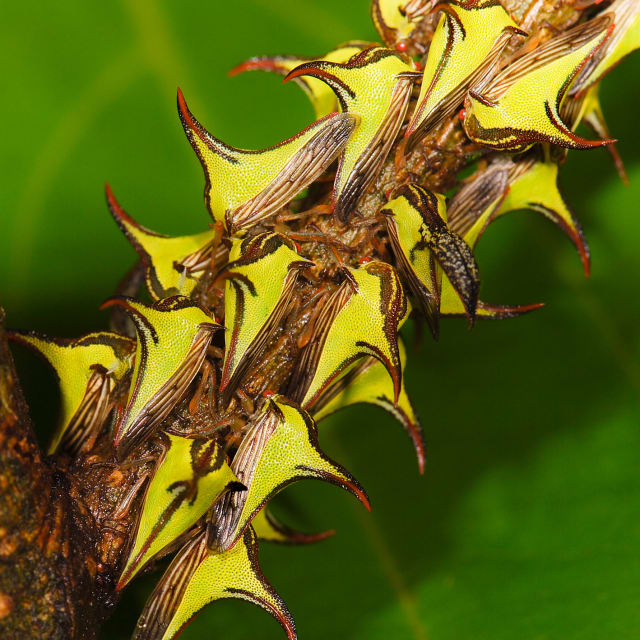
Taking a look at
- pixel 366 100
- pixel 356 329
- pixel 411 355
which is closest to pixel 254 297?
pixel 356 329

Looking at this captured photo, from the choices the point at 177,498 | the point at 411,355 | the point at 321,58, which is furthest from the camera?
the point at 411,355

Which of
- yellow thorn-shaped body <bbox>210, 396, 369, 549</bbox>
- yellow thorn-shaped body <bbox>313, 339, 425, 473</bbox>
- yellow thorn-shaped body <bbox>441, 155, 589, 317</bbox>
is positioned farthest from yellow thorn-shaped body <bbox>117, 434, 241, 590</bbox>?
yellow thorn-shaped body <bbox>441, 155, 589, 317</bbox>

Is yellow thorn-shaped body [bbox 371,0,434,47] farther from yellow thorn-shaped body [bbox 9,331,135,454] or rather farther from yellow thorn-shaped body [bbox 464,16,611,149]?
yellow thorn-shaped body [bbox 9,331,135,454]

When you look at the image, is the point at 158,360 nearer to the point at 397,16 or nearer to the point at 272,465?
the point at 272,465

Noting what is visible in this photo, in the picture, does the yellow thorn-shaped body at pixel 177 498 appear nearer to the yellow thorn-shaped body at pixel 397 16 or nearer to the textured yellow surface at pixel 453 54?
the textured yellow surface at pixel 453 54

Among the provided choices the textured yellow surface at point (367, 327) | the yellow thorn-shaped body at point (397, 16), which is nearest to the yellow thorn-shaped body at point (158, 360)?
the textured yellow surface at point (367, 327)

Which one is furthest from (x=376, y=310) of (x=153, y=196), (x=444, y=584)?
(x=153, y=196)

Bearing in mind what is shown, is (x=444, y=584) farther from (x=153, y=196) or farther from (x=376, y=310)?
(x=153, y=196)
